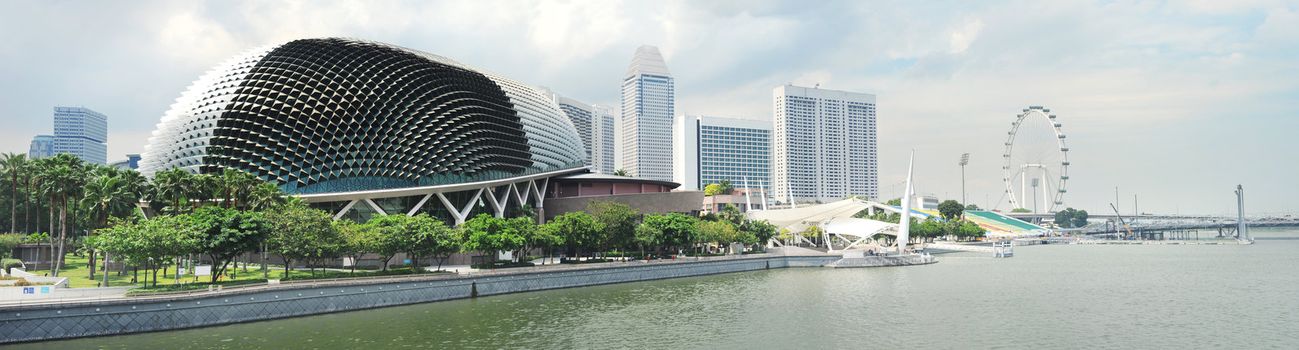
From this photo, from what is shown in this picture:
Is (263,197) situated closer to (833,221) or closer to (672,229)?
(672,229)

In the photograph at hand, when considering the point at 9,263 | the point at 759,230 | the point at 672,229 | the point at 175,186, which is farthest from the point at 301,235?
the point at 759,230

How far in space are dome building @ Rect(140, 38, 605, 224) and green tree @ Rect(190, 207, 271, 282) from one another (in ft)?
71.7

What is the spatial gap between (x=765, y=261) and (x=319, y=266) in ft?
161

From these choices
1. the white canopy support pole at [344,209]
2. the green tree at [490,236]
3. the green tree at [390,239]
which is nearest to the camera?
the green tree at [390,239]

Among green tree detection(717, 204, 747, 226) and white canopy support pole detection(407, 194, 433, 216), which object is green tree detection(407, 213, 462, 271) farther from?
green tree detection(717, 204, 747, 226)

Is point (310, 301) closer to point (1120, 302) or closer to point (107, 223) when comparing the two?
point (107, 223)

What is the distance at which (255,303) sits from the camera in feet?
145

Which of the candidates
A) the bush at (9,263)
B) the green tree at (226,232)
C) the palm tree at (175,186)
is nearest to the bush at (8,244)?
the bush at (9,263)

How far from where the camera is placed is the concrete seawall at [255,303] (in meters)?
36.5

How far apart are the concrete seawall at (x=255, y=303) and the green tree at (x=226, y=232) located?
576cm

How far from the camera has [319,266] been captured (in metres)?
69.3

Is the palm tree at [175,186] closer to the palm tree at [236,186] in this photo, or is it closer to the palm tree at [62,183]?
the palm tree at [236,186]

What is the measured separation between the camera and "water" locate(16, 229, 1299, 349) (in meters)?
38.6

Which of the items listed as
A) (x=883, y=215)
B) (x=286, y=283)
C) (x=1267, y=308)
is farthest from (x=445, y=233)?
(x=883, y=215)
